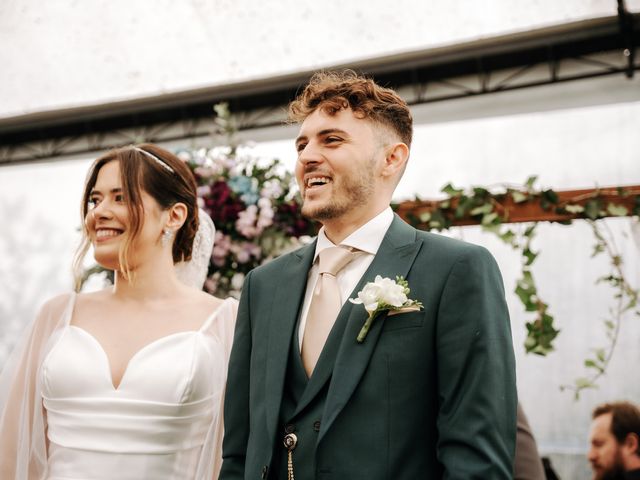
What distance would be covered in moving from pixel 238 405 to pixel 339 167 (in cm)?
70

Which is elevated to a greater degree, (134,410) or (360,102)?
(360,102)

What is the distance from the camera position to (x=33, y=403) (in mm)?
2477

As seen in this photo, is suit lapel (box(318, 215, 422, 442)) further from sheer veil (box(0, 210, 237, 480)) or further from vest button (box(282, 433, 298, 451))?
sheer veil (box(0, 210, 237, 480))

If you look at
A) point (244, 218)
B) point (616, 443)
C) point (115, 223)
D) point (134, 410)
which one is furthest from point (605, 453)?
point (115, 223)

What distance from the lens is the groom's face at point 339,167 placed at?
1.78 m

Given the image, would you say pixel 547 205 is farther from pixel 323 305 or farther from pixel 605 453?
pixel 323 305

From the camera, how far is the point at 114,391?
2.37 meters

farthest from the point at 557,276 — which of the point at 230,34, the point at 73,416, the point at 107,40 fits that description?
the point at 107,40

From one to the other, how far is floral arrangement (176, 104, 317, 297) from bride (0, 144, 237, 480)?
73 centimetres

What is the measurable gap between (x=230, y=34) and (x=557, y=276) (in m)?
3.55

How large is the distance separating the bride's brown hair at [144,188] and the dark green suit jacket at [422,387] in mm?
977

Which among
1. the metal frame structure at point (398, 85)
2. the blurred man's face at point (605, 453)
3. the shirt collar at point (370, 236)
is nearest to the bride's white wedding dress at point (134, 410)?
the shirt collar at point (370, 236)

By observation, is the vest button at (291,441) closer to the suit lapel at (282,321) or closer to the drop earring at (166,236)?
the suit lapel at (282,321)

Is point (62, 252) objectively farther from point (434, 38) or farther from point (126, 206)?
point (126, 206)
